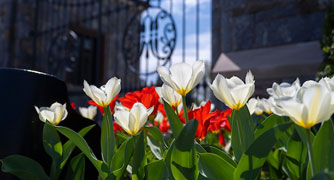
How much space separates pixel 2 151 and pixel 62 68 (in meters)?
5.71

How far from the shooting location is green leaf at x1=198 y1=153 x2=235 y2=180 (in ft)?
1.63

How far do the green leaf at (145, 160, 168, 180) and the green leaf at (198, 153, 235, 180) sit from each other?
72mm

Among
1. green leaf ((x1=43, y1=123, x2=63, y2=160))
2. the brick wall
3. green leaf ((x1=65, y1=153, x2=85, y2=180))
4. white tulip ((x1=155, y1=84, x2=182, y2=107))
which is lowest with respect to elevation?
green leaf ((x1=65, y1=153, x2=85, y2=180))

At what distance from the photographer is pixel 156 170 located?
56 centimetres

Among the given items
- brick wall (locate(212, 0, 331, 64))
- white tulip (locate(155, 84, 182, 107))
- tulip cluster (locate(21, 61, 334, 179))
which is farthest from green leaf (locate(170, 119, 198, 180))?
brick wall (locate(212, 0, 331, 64))

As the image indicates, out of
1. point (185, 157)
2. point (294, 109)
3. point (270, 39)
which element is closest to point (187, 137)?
point (185, 157)

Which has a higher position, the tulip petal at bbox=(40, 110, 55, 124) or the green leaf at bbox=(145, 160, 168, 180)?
the tulip petal at bbox=(40, 110, 55, 124)

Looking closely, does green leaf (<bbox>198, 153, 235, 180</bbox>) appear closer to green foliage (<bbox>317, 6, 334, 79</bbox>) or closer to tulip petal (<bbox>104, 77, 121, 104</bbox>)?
tulip petal (<bbox>104, 77, 121, 104</bbox>)

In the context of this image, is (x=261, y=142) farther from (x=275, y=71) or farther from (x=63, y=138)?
(x=275, y=71)

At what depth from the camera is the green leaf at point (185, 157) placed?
463 mm

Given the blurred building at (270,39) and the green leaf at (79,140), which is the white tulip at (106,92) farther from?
the blurred building at (270,39)

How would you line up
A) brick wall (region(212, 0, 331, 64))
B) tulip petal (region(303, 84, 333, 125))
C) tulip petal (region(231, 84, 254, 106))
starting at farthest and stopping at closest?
brick wall (region(212, 0, 331, 64))
tulip petal (region(231, 84, 254, 106))
tulip petal (region(303, 84, 333, 125))

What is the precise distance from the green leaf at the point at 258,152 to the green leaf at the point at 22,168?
0.42m

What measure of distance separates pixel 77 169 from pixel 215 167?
363 mm
